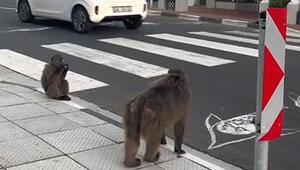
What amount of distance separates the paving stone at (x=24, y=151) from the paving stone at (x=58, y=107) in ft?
4.00

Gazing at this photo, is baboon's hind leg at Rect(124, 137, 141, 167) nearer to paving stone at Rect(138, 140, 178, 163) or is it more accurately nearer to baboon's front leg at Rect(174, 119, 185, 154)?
paving stone at Rect(138, 140, 178, 163)

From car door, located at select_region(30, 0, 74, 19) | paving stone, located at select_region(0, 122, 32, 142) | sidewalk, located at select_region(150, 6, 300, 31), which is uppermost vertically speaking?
car door, located at select_region(30, 0, 74, 19)

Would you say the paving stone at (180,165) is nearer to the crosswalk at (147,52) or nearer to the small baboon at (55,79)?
the small baboon at (55,79)

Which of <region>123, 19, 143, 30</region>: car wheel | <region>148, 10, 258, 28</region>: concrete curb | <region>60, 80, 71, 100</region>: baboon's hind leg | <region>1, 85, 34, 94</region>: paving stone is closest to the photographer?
<region>60, 80, 71, 100</region>: baboon's hind leg

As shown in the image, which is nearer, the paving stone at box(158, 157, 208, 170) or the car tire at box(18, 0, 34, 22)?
the paving stone at box(158, 157, 208, 170)

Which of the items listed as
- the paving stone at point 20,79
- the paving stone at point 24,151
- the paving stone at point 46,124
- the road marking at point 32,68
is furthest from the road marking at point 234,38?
the paving stone at point 24,151

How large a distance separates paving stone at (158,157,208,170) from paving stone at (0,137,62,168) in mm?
1026

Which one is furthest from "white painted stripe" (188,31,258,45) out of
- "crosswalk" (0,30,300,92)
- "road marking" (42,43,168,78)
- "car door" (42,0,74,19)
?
"road marking" (42,43,168,78)

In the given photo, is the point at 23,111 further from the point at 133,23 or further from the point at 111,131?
the point at 133,23

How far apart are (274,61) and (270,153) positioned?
2.05m

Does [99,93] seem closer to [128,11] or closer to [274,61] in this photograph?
[274,61]

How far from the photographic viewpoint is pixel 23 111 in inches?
263

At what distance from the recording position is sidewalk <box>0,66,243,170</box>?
4.96 m

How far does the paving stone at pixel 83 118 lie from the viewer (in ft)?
20.6
